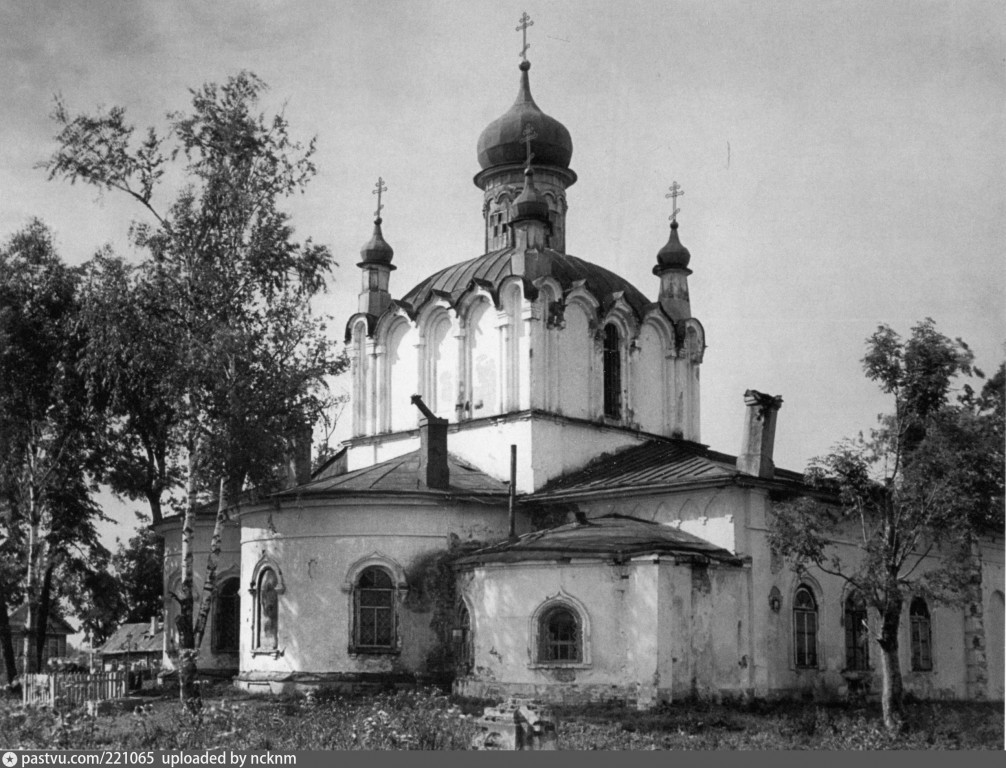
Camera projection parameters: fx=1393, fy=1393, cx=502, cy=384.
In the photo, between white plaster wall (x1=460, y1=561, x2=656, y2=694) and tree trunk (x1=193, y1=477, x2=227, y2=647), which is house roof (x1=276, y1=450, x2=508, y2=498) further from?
tree trunk (x1=193, y1=477, x2=227, y2=647)

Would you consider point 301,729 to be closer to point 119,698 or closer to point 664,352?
point 119,698

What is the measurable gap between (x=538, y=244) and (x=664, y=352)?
12.8 ft

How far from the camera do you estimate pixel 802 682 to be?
23125 millimetres

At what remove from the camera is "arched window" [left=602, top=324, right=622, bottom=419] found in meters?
27.9

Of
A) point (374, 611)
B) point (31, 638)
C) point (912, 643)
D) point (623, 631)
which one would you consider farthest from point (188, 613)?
point (912, 643)

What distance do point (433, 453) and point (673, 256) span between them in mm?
8297

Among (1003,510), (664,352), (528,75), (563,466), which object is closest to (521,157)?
(528,75)

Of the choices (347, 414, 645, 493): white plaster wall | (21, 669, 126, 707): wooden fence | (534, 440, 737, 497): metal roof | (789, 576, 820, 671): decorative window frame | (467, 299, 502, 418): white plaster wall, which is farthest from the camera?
(467, 299, 502, 418): white plaster wall

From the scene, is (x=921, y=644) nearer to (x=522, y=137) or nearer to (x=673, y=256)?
(x=673, y=256)

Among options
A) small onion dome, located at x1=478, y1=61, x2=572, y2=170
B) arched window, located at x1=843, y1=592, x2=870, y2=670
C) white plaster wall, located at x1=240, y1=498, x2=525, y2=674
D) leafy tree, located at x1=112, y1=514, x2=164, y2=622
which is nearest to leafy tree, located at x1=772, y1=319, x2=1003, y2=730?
arched window, located at x1=843, y1=592, x2=870, y2=670

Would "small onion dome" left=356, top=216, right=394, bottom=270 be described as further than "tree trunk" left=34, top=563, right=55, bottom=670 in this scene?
Yes

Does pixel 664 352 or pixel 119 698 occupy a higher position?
pixel 664 352

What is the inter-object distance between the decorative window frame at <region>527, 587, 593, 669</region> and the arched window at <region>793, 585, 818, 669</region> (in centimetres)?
403

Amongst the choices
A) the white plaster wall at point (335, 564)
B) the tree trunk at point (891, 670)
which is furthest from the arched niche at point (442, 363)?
the tree trunk at point (891, 670)
